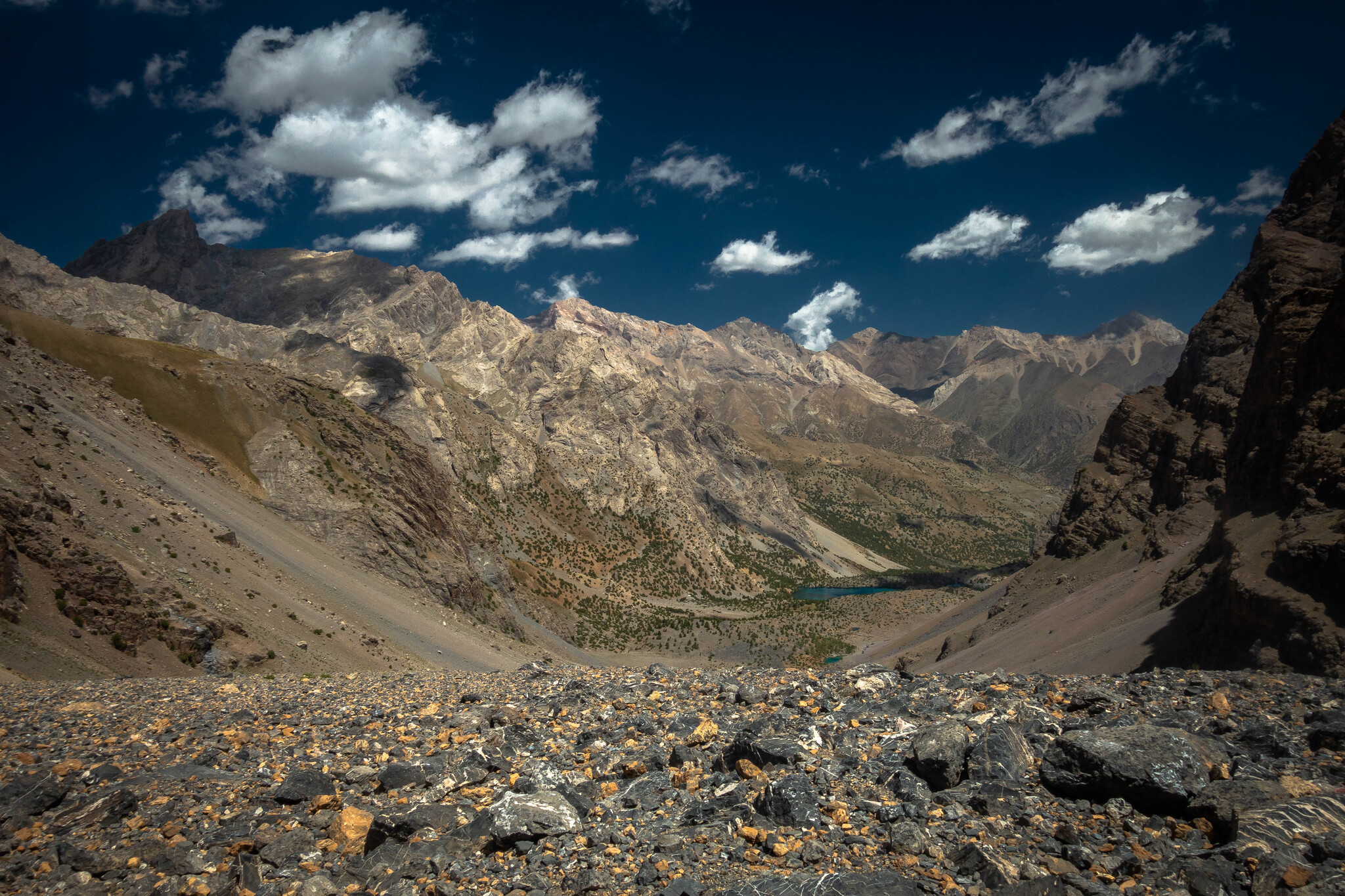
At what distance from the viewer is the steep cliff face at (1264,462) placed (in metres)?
17.0

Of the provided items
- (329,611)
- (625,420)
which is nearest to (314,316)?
(625,420)

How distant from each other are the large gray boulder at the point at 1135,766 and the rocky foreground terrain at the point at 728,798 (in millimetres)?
22

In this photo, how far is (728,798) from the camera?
723cm

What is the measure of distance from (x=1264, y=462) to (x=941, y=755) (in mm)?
24346

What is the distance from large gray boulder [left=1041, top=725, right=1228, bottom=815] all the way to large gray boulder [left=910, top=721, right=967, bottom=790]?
0.82 metres

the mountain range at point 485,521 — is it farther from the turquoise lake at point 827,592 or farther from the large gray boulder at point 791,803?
the turquoise lake at point 827,592

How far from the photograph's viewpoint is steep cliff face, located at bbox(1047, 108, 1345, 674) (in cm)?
1695

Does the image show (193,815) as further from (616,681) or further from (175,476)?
(175,476)

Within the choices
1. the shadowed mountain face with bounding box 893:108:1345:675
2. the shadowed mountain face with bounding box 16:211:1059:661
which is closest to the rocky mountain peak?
the shadowed mountain face with bounding box 16:211:1059:661

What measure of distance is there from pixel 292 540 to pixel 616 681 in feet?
107

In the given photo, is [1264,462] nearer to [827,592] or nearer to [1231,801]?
[1231,801]

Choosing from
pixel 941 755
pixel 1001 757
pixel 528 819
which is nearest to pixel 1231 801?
pixel 1001 757

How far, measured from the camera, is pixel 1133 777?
6.23 m

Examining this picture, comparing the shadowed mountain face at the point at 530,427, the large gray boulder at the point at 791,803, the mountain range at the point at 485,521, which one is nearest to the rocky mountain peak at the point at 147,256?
the shadowed mountain face at the point at 530,427
